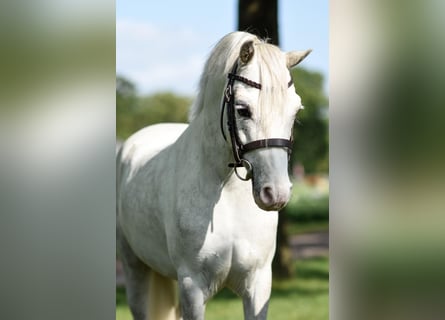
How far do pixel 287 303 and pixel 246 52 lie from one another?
168 inches

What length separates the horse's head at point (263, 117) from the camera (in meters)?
2.33

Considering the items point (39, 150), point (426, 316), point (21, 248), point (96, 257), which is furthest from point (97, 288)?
point (426, 316)

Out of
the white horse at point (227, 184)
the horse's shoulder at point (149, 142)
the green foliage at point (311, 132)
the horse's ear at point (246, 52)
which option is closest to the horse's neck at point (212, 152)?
the white horse at point (227, 184)

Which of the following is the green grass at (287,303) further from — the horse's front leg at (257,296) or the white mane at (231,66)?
the white mane at (231,66)

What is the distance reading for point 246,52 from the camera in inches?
96.3

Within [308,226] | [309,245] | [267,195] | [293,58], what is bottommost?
[309,245]

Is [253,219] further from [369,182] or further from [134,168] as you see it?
[134,168]

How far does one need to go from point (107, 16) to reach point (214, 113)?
Answer: 0.60 meters

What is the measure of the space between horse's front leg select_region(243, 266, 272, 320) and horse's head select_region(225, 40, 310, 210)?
0.45 meters

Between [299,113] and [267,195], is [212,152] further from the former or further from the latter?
[299,113]

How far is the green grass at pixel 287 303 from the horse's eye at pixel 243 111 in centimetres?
383

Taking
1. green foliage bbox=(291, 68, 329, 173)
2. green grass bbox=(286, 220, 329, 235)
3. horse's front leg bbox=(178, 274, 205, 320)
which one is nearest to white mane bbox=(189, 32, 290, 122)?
horse's front leg bbox=(178, 274, 205, 320)

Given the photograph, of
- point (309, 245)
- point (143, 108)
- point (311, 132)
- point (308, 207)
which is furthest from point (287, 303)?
point (311, 132)

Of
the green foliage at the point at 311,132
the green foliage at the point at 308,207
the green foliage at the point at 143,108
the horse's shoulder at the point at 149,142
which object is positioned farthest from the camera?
the green foliage at the point at 311,132
